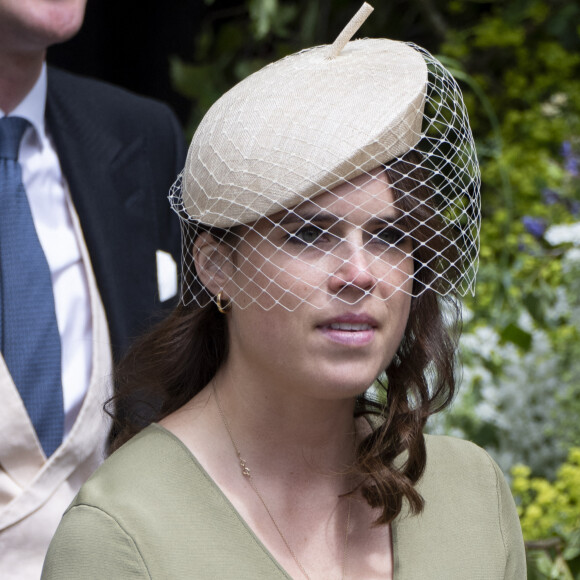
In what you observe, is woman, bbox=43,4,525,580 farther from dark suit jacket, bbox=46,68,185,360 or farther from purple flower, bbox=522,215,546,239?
purple flower, bbox=522,215,546,239

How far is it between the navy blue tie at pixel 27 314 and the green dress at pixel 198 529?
470 millimetres

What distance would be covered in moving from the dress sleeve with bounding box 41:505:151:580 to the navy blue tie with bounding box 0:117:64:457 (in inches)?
23.3

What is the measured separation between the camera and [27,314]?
2.04 meters

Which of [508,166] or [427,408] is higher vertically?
[427,408]

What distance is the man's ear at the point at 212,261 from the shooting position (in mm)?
1560

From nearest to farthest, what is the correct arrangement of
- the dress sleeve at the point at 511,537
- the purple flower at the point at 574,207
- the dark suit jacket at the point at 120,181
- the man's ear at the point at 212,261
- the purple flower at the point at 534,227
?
the man's ear at the point at 212,261
the dress sleeve at the point at 511,537
the dark suit jacket at the point at 120,181
the purple flower at the point at 534,227
the purple flower at the point at 574,207

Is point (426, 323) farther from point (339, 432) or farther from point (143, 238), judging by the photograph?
point (143, 238)

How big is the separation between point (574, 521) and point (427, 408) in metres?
0.86

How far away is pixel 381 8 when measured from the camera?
14.0ft

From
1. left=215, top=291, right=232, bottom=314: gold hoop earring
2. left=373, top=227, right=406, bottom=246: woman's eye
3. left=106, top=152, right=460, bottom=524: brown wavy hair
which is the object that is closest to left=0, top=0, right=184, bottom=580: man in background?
left=106, top=152, right=460, bottom=524: brown wavy hair

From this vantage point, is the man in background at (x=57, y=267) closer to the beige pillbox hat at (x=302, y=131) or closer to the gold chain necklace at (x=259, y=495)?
the gold chain necklace at (x=259, y=495)

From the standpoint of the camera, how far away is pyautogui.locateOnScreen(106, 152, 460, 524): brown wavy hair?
1.63m

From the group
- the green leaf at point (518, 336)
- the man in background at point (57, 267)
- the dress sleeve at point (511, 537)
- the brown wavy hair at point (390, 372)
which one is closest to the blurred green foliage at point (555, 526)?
the green leaf at point (518, 336)

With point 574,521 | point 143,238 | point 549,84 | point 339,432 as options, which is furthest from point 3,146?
point 549,84
